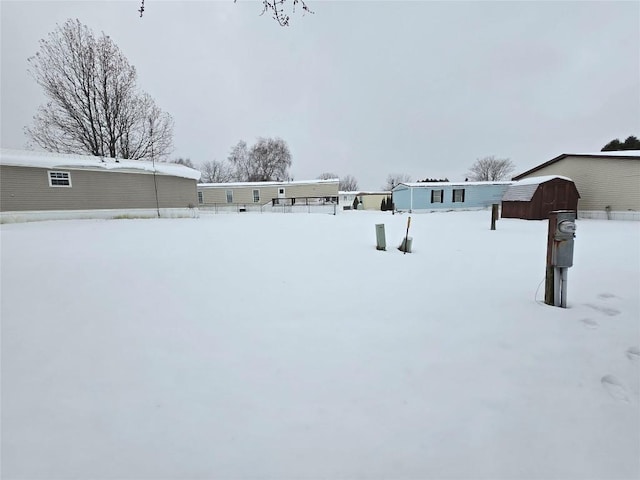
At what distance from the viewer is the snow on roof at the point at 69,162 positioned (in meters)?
11.8

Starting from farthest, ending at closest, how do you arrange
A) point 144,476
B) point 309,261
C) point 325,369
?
point 309,261
point 325,369
point 144,476

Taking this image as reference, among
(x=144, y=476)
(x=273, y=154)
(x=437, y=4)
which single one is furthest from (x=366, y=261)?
(x=273, y=154)

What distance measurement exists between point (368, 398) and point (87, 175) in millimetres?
17326

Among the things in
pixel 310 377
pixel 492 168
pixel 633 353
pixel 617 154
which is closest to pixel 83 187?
pixel 310 377

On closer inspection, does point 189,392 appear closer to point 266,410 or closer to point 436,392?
point 266,410

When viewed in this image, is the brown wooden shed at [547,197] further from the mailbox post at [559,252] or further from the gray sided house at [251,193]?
the mailbox post at [559,252]

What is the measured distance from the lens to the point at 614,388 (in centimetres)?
204

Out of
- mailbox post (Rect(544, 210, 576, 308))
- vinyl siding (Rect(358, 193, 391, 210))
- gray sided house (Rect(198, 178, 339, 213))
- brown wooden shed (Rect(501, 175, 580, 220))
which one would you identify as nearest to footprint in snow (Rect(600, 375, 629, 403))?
mailbox post (Rect(544, 210, 576, 308))

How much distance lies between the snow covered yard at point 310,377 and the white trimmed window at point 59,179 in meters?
11.6

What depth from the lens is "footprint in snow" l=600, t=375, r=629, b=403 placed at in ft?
6.41

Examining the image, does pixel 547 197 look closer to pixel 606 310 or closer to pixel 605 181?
pixel 605 181

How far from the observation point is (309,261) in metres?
5.74

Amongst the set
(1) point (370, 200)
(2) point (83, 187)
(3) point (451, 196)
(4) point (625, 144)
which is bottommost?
(3) point (451, 196)

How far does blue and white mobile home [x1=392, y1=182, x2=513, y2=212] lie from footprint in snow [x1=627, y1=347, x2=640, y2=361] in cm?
2341
